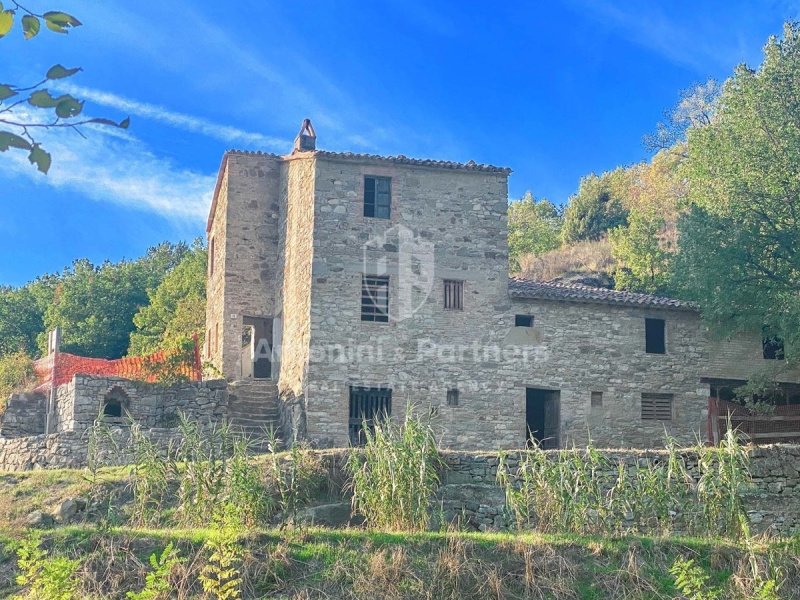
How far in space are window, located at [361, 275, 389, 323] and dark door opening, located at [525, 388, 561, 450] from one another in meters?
3.86

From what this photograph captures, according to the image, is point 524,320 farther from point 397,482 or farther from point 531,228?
point 531,228

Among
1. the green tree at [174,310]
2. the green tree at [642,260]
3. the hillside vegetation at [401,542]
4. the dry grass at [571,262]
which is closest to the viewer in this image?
the hillside vegetation at [401,542]

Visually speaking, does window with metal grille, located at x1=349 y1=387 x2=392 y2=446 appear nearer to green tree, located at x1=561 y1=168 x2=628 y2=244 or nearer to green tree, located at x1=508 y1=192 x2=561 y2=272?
green tree, located at x1=508 y1=192 x2=561 y2=272

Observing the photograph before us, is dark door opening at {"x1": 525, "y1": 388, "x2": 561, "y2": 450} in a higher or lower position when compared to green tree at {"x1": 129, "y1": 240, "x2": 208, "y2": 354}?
lower

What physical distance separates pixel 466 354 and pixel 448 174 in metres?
4.32

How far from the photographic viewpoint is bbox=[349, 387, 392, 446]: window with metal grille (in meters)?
24.7

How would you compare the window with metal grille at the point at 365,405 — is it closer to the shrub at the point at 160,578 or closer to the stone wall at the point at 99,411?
the stone wall at the point at 99,411

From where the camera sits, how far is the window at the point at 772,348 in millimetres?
27406

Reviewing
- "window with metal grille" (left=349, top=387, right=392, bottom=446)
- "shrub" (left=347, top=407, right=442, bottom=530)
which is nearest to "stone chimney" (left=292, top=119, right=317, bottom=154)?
"window with metal grille" (left=349, top=387, right=392, bottom=446)

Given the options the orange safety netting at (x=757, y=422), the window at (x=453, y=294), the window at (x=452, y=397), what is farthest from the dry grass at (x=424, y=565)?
the window at (x=453, y=294)

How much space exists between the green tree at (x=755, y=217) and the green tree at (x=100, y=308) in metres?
25.4

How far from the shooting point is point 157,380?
26.4 m

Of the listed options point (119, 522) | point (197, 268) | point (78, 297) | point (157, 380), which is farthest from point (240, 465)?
point (78, 297)

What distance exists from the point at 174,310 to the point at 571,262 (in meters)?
15.0
